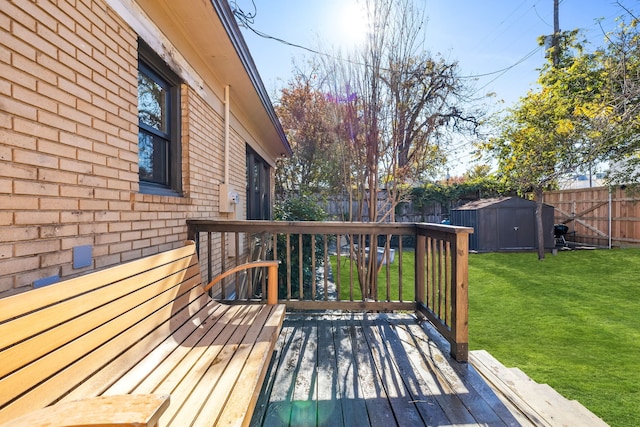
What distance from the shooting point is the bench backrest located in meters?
0.99

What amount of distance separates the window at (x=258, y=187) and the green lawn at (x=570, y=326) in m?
4.64

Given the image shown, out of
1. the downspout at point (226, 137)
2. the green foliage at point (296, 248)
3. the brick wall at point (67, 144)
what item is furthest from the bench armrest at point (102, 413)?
the green foliage at point (296, 248)

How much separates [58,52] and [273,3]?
5672 millimetres

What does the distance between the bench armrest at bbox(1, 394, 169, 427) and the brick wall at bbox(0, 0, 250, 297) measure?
0.89 metres

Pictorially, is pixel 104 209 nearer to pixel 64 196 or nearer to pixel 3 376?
pixel 64 196

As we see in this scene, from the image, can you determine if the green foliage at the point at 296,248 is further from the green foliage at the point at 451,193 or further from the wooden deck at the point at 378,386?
the green foliage at the point at 451,193

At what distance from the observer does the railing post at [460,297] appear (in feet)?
7.91

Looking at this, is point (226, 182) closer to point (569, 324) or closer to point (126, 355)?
point (126, 355)

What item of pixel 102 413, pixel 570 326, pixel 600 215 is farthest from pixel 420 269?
pixel 600 215

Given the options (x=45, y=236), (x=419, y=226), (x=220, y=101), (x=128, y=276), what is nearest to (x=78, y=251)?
(x=45, y=236)

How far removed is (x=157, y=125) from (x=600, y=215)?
1286 centimetres

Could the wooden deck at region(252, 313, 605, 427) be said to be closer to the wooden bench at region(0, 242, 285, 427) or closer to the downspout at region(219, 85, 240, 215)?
the wooden bench at region(0, 242, 285, 427)

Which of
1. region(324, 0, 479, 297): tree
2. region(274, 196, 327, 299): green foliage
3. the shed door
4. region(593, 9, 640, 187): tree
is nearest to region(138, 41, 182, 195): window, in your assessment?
region(324, 0, 479, 297): tree

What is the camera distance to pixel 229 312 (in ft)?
7.88
